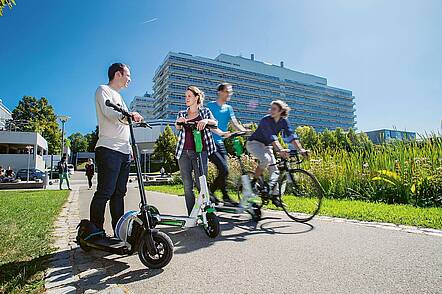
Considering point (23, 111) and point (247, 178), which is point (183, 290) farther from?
point (23, 111)

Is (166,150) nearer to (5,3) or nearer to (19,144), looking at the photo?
(19,144)

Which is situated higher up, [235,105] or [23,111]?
[235,105]

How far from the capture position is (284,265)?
243 centimetres

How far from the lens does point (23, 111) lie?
2302 inches

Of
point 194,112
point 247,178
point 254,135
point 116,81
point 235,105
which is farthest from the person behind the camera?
point 235,105

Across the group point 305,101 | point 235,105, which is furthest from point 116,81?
point 305,101

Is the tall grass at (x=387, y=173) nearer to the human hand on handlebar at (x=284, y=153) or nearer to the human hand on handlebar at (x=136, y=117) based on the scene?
the human hand on handlebar at (x=284, y=153)

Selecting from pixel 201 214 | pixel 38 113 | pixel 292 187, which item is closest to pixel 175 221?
pixel 201 214

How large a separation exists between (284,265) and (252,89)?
105 metres

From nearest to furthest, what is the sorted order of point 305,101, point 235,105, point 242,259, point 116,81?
point 242,259 < point 116,81 < point 235,105 < point 305,101

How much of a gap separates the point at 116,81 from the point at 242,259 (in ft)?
7.17

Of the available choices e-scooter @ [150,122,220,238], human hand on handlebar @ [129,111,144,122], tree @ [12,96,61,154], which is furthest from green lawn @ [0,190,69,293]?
tree @ [12,96,61,154]

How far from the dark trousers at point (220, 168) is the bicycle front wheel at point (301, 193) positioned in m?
0.84

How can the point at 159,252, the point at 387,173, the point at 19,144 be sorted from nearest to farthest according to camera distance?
the point at 159,252
the point at 387,173
the point at 19,144
